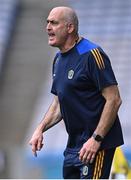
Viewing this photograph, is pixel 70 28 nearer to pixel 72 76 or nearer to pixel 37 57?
pixel 72 76

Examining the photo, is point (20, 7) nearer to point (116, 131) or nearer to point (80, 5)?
point (80, 5)

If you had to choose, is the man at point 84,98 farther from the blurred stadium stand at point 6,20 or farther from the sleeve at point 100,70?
the blurred stadium stand at point 6,20

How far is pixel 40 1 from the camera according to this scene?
40.6 ft

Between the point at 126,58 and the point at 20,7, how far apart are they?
2.38 meters

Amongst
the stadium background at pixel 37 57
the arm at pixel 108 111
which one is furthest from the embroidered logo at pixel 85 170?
the stadium background at pixel 37 57

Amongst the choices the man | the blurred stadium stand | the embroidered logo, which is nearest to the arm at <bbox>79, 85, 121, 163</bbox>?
the man

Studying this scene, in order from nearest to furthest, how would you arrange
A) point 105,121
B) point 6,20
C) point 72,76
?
point 105,121, point 72,76, point 6,20

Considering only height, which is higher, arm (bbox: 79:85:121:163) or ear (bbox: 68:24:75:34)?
ear (bbox: 68:24:75:34)

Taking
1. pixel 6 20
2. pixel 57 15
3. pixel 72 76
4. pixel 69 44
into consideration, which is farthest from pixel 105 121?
pixel 6 20

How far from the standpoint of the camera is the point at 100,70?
147 inches

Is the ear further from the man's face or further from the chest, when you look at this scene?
the chest

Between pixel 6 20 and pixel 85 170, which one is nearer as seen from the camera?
pixel 85 170

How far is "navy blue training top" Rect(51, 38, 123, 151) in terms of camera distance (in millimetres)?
3750

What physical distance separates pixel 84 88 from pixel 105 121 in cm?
23
